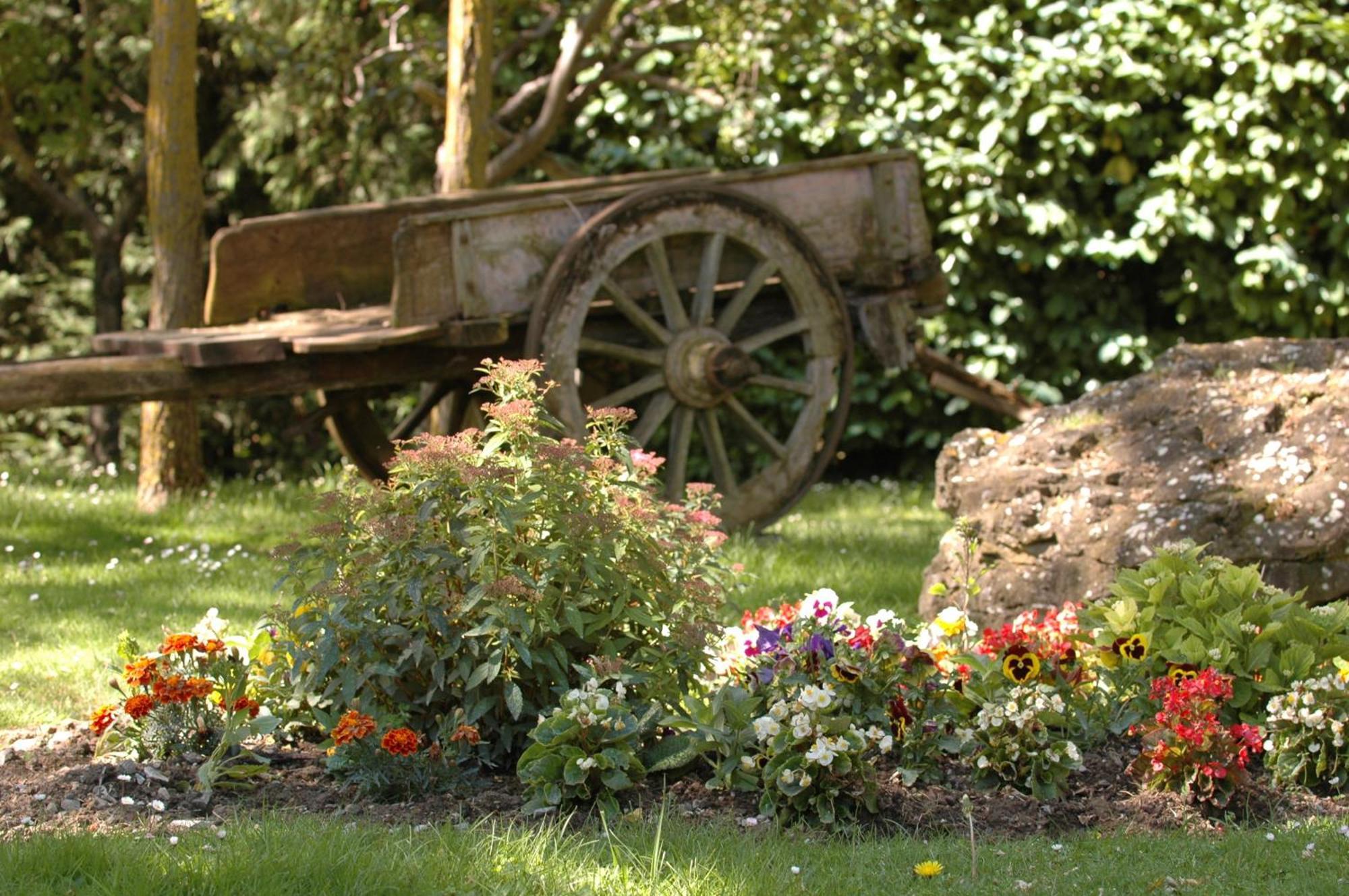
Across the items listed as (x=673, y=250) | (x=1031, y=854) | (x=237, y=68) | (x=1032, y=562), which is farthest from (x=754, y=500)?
(x=237, y=68)

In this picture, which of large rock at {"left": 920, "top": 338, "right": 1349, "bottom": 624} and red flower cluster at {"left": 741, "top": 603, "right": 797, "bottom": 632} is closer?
red flower cluster at {"left": 741, "top": 603, "right": 797, "bottom": 632}

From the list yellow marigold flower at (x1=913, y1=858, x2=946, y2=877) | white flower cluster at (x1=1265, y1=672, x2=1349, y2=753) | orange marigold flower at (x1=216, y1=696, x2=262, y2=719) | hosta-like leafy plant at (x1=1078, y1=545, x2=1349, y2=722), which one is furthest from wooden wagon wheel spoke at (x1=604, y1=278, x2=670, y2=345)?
yellow marigold flower at (x1=913, y1=858, x2=946, y2=877)

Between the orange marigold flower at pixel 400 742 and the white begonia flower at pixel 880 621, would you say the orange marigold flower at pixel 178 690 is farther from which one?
the white begonia flower at pixel 880 621

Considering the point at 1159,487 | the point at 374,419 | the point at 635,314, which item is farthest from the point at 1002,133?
the point at 1159,487

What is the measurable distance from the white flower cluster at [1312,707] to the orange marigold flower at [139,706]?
7.92ft

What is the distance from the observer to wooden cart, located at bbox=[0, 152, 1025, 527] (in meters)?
5.47

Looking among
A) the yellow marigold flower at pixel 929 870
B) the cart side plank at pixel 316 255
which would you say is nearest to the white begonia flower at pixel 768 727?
the yellow marigold flower at pixel 929 870

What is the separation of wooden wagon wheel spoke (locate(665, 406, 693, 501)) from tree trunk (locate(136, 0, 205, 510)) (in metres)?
2.58

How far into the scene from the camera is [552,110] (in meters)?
8.03

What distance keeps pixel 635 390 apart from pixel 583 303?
466 mm

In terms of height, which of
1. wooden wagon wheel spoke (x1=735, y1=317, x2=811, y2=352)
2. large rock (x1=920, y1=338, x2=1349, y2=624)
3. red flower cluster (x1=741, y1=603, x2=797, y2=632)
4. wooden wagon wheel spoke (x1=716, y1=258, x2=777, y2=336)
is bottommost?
red flower cluster (x1=741, y1=603, x2=797, y2=632)

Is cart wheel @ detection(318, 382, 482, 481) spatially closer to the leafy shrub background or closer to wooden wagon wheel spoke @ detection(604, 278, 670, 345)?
wooden wagon wheel spoke @ detection(604, 278, 670, 345)

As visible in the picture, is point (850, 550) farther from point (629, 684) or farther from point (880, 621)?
point (629, 684)

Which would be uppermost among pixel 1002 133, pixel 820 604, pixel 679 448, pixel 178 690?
pixel 1002 133
